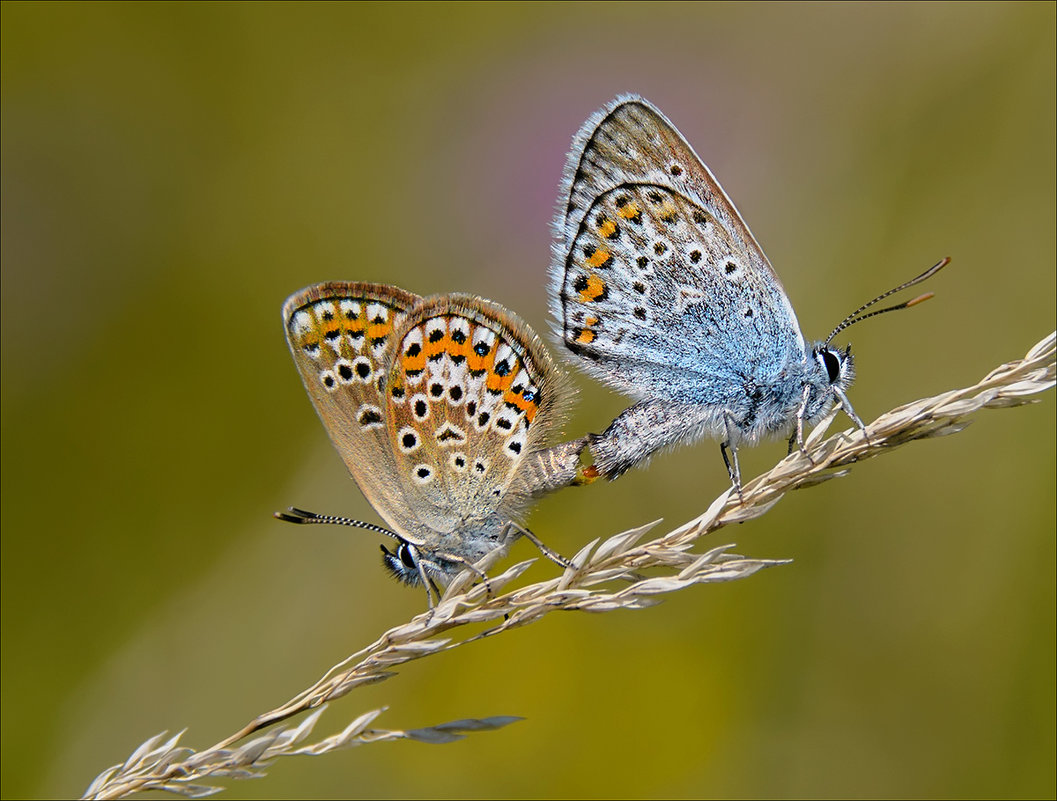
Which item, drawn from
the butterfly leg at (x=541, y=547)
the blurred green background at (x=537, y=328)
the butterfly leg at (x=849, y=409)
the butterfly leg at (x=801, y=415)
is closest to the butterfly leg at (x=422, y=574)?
the butterfly leg at (x=541, y=547)

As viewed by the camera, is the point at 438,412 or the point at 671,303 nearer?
the point at 438,412

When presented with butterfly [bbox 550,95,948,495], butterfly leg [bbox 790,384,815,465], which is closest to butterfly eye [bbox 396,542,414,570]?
butterfly [bbox 550,95,948,495]

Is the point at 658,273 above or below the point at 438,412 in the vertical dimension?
above

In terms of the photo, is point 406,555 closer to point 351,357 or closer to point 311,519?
point 311,519

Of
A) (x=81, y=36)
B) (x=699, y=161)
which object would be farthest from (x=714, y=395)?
(x=81, y=36)

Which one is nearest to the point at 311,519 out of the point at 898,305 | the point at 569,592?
the point at 569,592

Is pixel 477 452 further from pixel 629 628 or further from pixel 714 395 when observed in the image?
pixel 629 628
